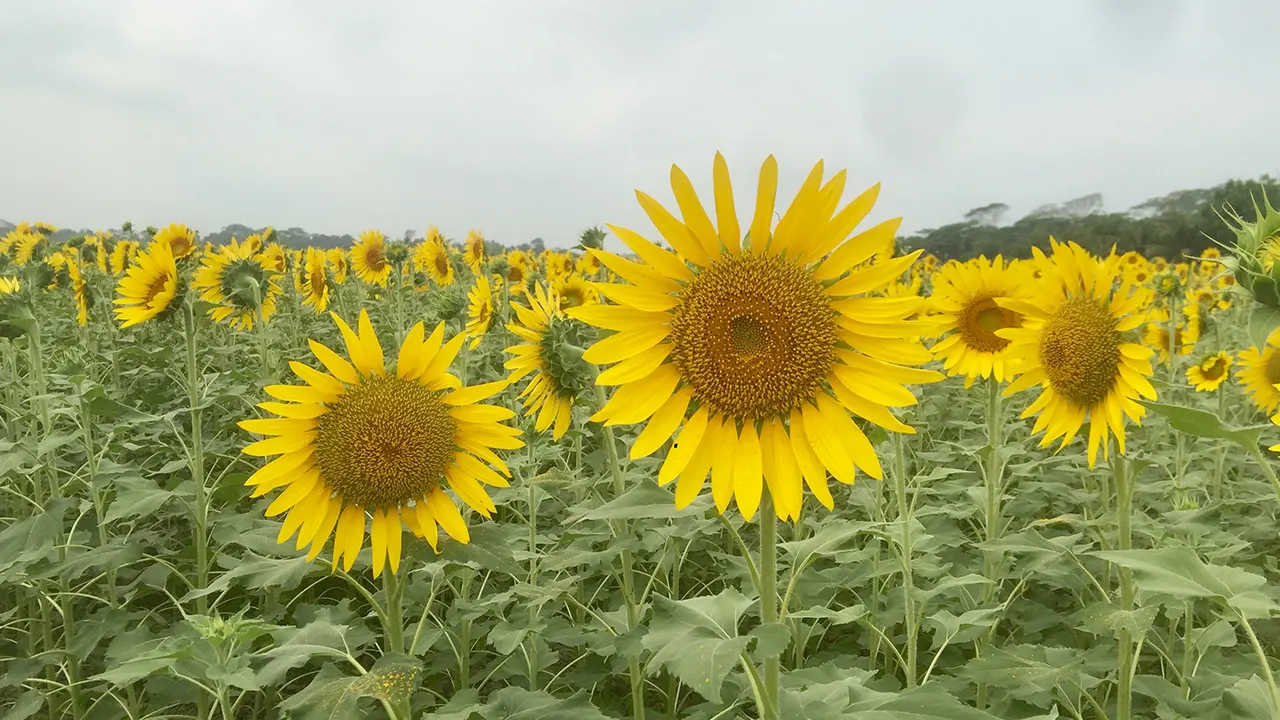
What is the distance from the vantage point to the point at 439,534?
2441mm

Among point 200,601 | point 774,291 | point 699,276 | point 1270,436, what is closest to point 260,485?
point 200,601

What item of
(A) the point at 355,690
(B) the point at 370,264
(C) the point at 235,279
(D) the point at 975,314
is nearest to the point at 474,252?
(B) the point at 370,264

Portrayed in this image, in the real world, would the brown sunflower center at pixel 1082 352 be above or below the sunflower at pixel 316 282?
below

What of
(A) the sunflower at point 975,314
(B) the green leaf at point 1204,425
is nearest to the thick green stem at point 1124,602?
(B) the green leaf at point 1204,425

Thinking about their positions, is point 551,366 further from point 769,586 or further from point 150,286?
point 150,286

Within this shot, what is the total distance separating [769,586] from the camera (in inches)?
70.2

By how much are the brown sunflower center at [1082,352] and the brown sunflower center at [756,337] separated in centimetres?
184

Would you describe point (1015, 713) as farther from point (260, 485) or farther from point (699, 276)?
point (260, 485)

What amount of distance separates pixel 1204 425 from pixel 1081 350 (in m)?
1.48

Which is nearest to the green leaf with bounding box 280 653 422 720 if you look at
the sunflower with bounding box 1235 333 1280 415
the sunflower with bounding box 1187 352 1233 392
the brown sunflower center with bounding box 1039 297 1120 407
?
the brown sunflower center with bounding box 1039 297 1120 407

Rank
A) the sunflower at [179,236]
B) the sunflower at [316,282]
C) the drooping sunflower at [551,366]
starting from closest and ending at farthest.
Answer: the drooping sunflower at [551,366], the sunflower at [179,236], the sunflower at [316,282]

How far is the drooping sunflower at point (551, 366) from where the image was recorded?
296cm

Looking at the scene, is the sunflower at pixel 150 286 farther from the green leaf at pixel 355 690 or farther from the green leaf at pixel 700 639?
the green leaf at pixel 700 639

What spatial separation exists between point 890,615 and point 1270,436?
17.8ft
